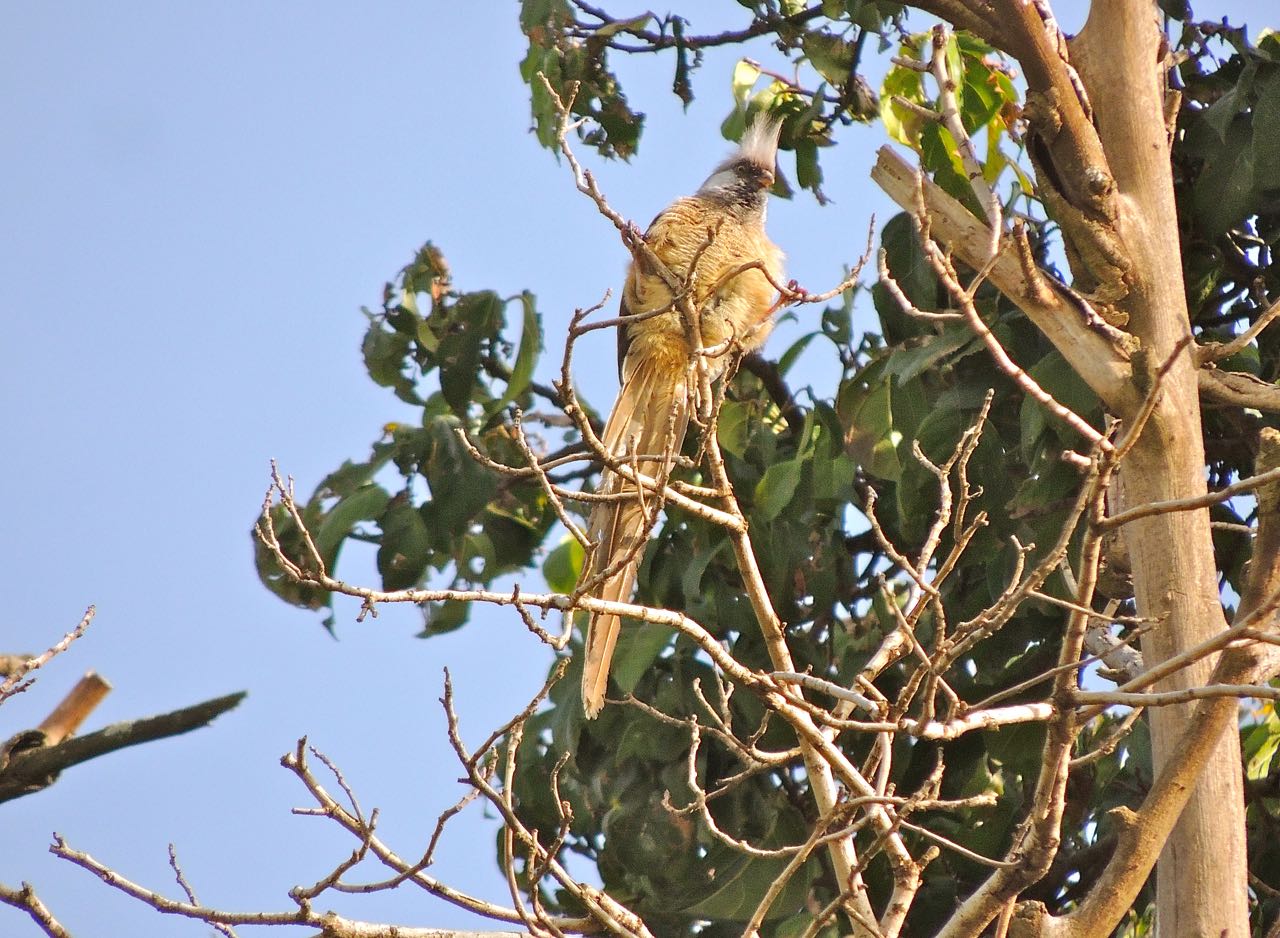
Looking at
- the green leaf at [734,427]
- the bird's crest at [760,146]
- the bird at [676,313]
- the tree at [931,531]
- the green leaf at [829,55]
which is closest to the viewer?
the tree at [931,531]

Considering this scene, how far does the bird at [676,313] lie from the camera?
291 cm

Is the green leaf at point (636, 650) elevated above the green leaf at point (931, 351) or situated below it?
below

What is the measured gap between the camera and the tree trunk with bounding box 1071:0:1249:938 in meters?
2.11

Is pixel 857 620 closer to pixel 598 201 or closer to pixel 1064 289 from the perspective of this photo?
pixel 1064 289

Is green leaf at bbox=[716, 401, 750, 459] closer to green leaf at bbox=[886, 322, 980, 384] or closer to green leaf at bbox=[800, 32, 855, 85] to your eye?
green leaf at bbox=[886, 322, 980, 384]

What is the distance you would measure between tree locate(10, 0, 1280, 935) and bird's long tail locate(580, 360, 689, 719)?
74 millimetres

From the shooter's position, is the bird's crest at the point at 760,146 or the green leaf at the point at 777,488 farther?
the bird's crest at the point at 760,146

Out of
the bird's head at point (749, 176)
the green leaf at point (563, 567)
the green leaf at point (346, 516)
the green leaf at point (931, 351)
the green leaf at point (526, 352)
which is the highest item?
the bird's head at point (749, 176)

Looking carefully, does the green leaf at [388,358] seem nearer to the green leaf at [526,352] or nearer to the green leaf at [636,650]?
the green leaf at [526,352]

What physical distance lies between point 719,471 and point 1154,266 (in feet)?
3.01

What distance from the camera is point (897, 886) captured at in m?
1.95

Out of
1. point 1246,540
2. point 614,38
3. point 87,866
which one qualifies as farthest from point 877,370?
point 87,866

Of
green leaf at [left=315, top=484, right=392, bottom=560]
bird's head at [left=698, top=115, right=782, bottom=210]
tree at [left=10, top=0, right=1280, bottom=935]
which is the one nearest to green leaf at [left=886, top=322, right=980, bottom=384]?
tree at [left=10, top=0, right=1280, bottom=935]

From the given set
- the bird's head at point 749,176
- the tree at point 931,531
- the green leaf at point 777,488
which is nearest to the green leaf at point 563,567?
the tree at point 931,531
